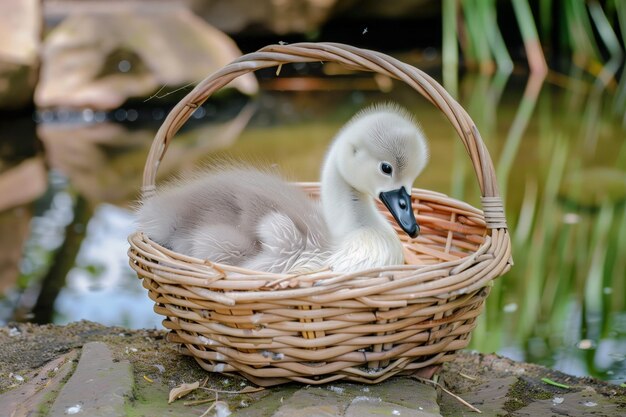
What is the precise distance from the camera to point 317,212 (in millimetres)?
1816

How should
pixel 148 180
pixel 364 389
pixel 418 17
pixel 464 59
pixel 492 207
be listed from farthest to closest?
pixel 418 17 → pixel 464 59 → pixel 148 180 → pixel 492 207 → pixel 364 389

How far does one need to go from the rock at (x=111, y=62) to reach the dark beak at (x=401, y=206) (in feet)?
12.1

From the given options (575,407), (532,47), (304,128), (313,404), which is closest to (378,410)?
(313,404)

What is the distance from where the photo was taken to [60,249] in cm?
303

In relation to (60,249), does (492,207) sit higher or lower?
higher

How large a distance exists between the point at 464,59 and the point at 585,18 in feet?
3.26

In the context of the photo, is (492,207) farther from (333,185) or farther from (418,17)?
(418,17)

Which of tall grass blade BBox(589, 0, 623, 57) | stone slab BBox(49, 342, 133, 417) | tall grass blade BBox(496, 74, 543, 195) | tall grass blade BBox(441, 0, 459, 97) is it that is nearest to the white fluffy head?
stone slab BBox(49, 342, 133, 417)

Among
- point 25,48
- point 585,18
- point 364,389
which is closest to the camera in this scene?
point 364,389

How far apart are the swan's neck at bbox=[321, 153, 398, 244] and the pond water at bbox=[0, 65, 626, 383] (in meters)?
0.53

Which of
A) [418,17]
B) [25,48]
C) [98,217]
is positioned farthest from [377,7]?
[98,217]

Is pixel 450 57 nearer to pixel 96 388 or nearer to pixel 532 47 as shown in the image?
pixel 532 47

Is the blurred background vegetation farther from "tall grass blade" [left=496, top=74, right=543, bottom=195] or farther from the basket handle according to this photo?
the basket handle

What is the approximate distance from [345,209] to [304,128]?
320 cm
